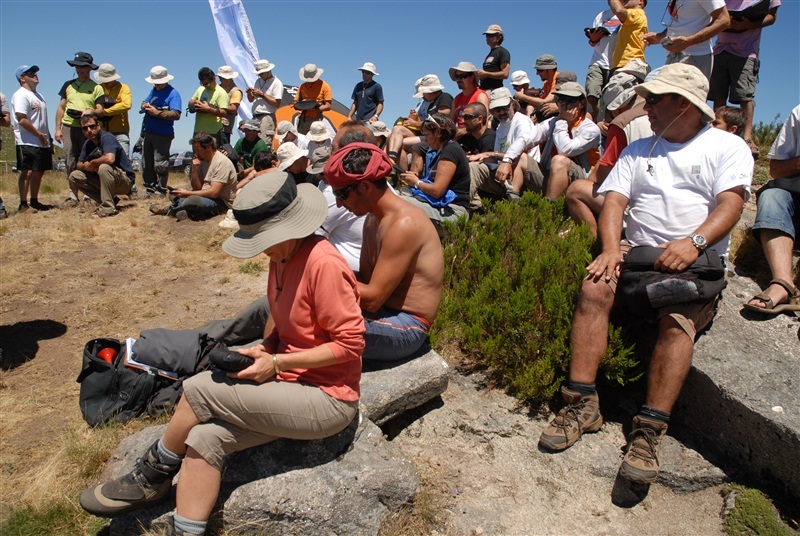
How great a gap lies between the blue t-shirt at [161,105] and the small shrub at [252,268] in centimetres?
456

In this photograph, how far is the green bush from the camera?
12.4ft

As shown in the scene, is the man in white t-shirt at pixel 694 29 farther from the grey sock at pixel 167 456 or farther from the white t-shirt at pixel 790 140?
the grey sock at pixel 167 456

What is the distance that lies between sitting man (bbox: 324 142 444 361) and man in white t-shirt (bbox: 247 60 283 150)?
7664mm

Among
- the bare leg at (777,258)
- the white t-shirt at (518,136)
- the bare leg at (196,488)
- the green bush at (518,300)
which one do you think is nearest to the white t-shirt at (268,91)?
the white t-shirt at (518,136)

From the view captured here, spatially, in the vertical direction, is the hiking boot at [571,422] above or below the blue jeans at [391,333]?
below

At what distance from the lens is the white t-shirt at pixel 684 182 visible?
356 cm

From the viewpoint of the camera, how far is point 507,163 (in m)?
6.69

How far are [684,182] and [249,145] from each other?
26.6ft

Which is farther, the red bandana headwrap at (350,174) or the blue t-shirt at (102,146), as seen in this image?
the blue t-shirt at (102,146)

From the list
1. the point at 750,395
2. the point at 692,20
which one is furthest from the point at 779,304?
the point at 692,20

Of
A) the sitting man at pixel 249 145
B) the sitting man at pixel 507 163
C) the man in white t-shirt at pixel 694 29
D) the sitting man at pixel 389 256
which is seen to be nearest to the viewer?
the sitting man at pixel 389 256

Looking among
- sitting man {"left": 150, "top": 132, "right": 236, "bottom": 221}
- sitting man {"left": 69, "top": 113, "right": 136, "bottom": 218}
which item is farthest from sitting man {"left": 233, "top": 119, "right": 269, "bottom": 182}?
sitting man {"left": 69, "top": 113, "right": 136, "bottom": 218}

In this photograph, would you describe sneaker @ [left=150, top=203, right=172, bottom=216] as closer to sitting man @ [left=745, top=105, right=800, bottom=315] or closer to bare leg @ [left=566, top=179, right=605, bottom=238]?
bare leg @ [left=566, top=179, right=605, bottom=238]

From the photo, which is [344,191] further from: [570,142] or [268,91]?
[268,91]
